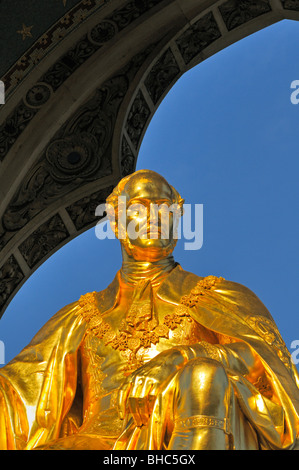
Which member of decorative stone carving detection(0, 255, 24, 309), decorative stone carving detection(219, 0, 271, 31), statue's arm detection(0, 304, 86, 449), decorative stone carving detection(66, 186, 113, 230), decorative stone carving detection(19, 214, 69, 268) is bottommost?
statue's arm detection(0, 304, 86, 449)

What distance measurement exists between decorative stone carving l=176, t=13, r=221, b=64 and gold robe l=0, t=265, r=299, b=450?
239cm

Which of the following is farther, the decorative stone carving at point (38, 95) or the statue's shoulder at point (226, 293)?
the decorative stone carving at point (38, 95)

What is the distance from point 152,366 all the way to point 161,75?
A: 3446mm

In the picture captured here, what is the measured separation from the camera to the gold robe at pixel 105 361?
3.79 m

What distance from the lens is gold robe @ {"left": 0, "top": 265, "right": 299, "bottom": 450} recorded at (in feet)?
12.4

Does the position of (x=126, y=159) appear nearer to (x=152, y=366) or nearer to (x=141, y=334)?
(x=141, y=334)

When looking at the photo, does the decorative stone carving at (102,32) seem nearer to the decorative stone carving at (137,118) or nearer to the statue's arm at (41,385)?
the decorative stone carving at (137,118)

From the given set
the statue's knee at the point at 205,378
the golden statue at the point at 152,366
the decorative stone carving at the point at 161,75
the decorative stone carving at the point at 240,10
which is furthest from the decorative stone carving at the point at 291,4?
the statue's knee at the point at 205,378

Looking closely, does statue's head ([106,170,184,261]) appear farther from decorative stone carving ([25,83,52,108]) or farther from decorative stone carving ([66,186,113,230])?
decorative stone carving ([25,83,52,108])

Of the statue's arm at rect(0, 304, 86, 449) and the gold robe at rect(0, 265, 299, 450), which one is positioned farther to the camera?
the statue's arm at rect(0, 304, 86, 449)

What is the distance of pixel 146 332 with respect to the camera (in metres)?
4.29

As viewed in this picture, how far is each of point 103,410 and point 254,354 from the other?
2.24 ft

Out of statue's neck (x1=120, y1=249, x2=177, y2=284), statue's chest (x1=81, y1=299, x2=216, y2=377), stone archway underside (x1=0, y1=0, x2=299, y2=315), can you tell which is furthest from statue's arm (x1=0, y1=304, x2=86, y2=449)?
stone archway underside (x1=0, y1=0, x2=299, y2=315)

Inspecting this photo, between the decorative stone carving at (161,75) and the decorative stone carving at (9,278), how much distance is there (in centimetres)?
149
